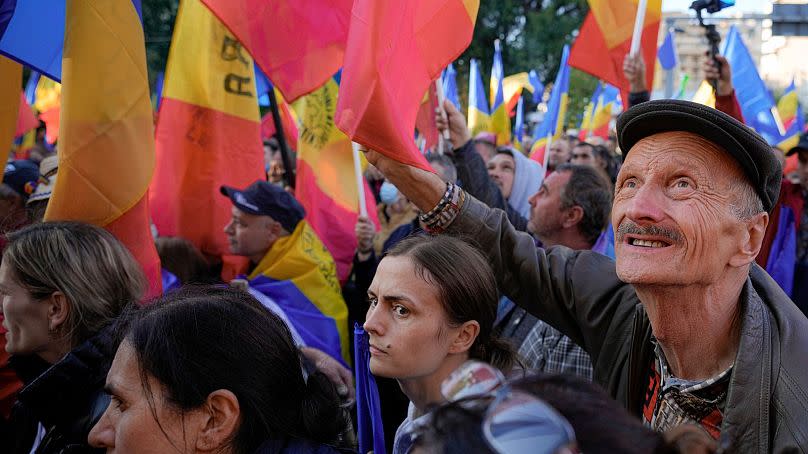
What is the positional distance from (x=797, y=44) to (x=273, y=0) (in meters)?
67.9

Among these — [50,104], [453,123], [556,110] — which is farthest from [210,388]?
[50,104]

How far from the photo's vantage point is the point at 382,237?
5.62 metres

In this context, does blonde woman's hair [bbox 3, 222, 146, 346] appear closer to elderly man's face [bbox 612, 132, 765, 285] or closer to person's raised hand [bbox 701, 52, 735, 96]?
elderly man's face [bbox 612, 132, 765, 285]

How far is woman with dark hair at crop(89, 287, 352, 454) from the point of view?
1784 mm

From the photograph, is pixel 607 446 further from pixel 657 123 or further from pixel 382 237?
pixel 382 237

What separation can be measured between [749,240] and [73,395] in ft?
5.97

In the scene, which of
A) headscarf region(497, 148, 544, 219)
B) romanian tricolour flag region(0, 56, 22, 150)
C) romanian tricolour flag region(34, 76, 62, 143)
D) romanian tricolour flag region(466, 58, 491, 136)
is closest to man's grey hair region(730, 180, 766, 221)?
romanian tricolour flag region(0, 56, 22, 150)

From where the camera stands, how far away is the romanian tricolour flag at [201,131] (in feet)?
16.4

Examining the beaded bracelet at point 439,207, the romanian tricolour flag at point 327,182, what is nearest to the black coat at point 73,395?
the beaded bracelet at point 439,207

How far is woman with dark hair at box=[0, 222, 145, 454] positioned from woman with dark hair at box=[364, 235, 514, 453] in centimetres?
79

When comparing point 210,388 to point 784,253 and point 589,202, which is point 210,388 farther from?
point 784,253

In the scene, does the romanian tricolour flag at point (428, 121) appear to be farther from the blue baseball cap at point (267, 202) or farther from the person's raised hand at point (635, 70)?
the person's raised hand at point (635, 70)

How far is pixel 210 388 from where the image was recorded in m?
1.78

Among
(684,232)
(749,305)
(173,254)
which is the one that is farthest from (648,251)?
(173,254)
